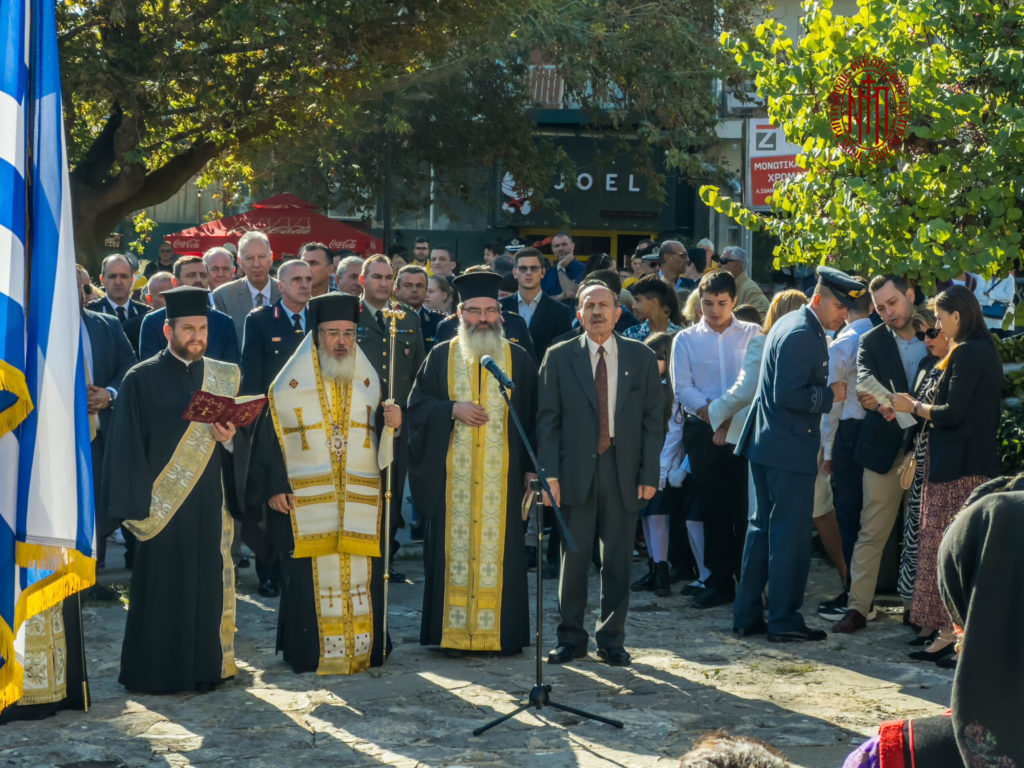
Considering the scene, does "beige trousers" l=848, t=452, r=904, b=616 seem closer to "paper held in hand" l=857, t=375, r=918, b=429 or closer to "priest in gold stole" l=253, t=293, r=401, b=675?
"paper held in hand" l=857, t=375, r=918, b=429

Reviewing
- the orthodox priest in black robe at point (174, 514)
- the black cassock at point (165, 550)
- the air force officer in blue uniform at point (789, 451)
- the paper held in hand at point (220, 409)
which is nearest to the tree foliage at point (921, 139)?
the air force officer in blue uniform at point (789, 451)

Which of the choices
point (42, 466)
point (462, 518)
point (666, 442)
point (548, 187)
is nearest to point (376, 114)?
point (548, 187)

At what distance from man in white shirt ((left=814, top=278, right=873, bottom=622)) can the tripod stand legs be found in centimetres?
272

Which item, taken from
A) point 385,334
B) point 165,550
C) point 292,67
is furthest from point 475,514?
point 292,67

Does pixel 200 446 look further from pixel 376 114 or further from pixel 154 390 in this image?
pixel 376 114

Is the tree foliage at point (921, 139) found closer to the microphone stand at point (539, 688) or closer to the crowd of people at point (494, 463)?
the crowd of people at point (494, 463)

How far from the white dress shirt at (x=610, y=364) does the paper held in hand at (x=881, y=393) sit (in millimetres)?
1542

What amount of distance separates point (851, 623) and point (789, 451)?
1.24 metres

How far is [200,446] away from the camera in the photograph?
7.04 meters

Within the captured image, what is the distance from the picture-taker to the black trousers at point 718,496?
29.5 ft

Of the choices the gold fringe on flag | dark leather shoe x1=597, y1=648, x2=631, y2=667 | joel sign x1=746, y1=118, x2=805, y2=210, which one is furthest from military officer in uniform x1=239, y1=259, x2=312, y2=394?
joel sign x1=746, y1=118, x2=805, y2=210

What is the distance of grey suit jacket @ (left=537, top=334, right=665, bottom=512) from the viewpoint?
7492mm

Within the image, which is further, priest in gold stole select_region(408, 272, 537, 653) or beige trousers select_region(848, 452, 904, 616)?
beige trousers select_region(848, 452, 904, 616)

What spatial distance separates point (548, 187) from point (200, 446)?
19227mm
